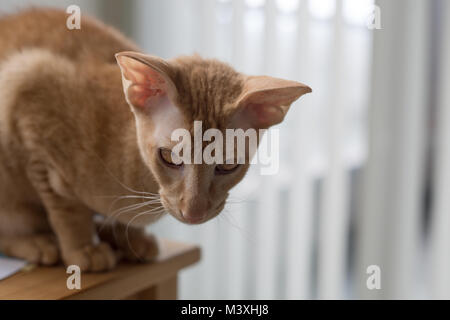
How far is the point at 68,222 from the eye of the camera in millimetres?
932

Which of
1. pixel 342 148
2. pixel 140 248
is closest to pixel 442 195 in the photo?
pixel 342 148

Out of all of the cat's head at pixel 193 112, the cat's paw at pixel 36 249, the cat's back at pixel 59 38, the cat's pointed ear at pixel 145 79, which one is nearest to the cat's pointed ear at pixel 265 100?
the cat's head at pixel 193 112

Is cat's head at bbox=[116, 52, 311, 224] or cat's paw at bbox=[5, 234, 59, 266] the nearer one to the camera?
cat's head at bbox=[116, 52, 311, 224]

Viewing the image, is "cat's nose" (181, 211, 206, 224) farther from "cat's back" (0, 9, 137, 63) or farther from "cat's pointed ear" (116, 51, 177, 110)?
"cat's back" (0, 9, 137, 63)

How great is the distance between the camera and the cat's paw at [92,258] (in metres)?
0.92

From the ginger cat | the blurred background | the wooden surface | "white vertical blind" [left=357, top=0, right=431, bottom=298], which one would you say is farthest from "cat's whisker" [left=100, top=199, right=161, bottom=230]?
"white vertical blind" [left=357, top=0, right=431, bottom=298]

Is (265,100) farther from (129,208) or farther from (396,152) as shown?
(396,152)

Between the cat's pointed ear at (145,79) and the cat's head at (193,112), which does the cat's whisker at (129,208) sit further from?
the cat's pointed ear at (145,79)

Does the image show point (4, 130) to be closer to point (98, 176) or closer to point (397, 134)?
point (98, 176)

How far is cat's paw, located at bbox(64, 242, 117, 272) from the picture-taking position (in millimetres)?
922

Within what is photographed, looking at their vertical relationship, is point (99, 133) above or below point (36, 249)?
above

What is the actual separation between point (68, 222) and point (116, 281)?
138 millimetres

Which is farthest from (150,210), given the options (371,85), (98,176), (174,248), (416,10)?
(416,10)

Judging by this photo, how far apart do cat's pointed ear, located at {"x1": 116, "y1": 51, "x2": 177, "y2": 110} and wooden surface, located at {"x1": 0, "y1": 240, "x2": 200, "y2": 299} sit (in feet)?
1.08
